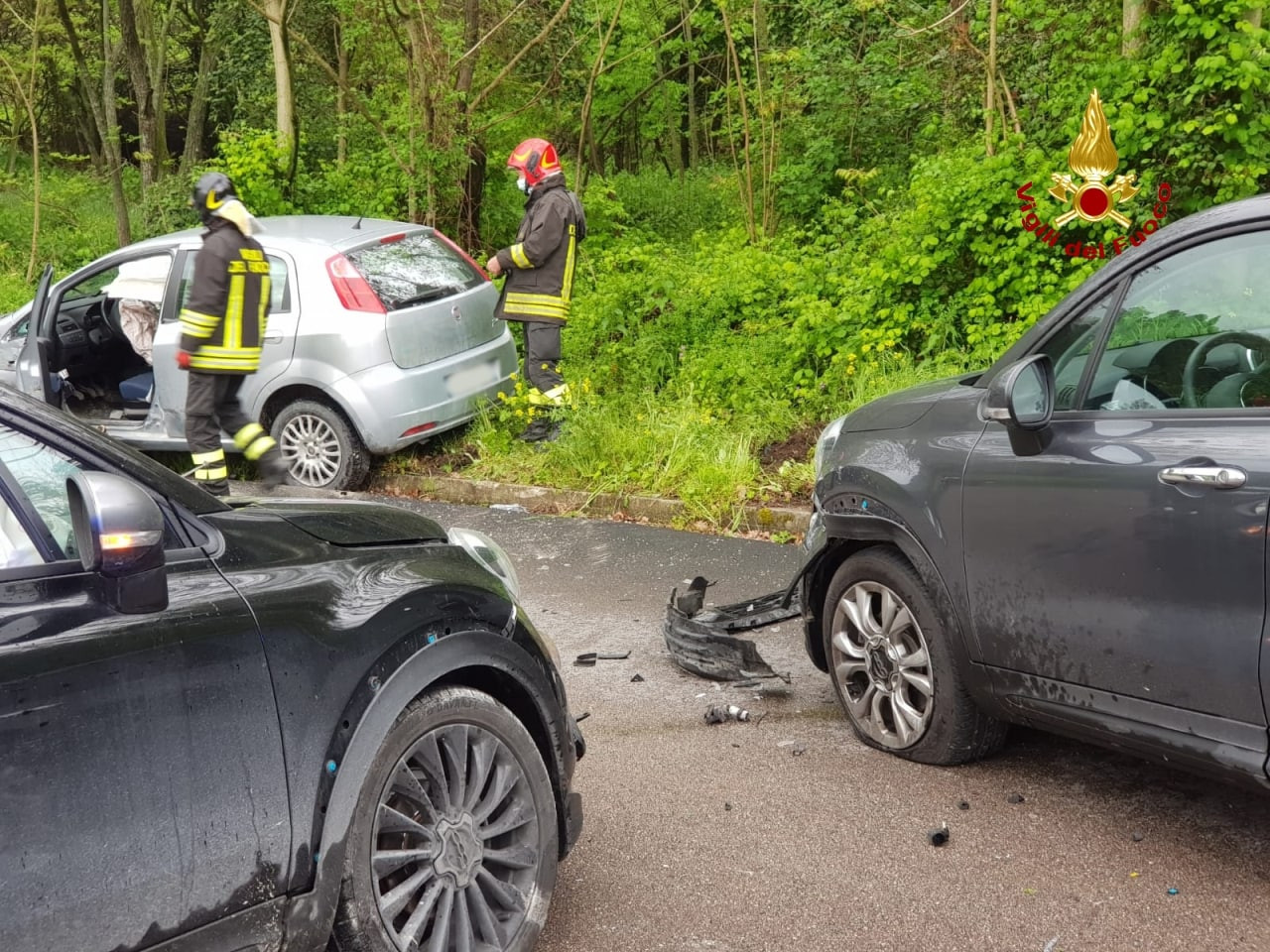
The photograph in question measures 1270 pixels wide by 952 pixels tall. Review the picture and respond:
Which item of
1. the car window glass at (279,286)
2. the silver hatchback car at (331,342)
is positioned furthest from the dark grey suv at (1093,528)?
the car window glass at (279,286)

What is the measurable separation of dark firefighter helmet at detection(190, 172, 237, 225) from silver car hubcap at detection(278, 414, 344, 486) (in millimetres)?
1844

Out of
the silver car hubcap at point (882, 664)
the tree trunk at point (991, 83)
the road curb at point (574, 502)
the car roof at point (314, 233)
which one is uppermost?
the tree trunk at point (991, 83)

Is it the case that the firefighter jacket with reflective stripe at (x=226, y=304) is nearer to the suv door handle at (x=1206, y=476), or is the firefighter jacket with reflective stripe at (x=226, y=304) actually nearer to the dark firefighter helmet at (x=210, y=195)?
the dark firefighter helmet at (x=210, y=195)

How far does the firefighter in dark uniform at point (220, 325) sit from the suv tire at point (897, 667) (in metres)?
4.25

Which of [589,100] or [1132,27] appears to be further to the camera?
[589,100]

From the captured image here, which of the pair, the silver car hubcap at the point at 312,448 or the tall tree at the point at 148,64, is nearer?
the silver car hubcap at the point at 312,448

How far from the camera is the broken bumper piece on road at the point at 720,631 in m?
5.54

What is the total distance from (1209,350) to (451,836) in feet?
8.05

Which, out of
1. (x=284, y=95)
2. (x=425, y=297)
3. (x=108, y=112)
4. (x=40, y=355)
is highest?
(x=108, y=112)

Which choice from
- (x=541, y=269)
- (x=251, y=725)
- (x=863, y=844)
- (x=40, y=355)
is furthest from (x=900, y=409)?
(x=40, y=355)

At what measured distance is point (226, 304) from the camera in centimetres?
792

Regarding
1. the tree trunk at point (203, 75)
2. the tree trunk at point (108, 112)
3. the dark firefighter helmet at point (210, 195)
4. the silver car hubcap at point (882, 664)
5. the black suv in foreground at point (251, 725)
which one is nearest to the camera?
the black suv in foreground at point (251, 725)

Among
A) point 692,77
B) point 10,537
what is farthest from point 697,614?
point 692,77

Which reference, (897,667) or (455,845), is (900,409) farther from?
(455,845)
